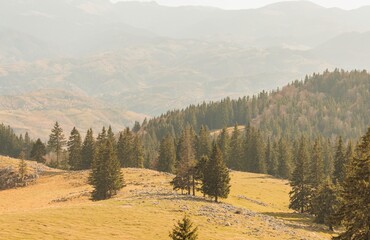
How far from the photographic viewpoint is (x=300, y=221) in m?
75.4

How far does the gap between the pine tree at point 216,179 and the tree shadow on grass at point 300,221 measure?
9.32 metres

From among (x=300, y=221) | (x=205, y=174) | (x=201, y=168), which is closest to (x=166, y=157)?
(x=201, y=168)

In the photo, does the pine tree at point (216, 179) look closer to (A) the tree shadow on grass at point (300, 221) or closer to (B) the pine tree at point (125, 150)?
(A) the tree shadow on grass at point (300, 221)

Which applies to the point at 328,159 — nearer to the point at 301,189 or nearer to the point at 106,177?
the point at 301,189

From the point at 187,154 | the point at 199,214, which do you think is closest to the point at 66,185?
the point at 187,154

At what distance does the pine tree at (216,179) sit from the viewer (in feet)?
245

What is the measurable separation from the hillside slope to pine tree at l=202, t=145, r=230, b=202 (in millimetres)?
2821

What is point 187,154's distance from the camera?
80.5 meters

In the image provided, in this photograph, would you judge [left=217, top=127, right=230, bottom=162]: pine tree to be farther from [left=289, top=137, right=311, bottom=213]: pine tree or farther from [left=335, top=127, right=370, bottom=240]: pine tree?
[left=335, top=127, right=370, bottom=240]: pine tree

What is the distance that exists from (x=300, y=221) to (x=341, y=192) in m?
30.6

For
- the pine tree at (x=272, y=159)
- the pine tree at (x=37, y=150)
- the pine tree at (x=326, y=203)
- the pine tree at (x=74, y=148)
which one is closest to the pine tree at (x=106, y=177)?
the pine tree at (x=326, y=203)

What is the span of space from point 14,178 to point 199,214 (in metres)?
67.1

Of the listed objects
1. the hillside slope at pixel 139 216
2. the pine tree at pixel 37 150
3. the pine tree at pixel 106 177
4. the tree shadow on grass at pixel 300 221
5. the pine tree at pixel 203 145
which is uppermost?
the pine tree at pixel 203 145

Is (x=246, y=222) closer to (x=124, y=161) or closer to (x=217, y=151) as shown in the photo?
(x=217, y=151)
